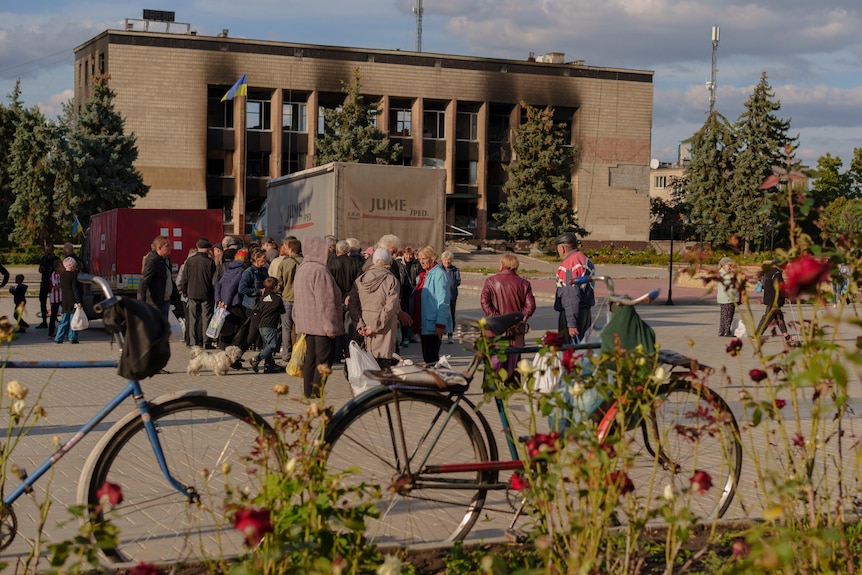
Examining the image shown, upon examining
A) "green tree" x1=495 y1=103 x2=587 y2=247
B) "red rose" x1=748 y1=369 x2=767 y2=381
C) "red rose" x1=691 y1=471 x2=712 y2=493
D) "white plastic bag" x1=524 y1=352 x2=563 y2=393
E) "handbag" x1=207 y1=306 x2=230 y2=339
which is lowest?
"handbag" x1=207 y1=306 x2=230 y2=339

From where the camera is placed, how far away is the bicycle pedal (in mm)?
4996

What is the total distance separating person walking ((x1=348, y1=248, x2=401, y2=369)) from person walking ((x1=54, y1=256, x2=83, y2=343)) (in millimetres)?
8667

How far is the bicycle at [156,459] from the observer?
4984 millimetres

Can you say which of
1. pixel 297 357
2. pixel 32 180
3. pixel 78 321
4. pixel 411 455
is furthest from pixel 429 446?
pixel 32 180

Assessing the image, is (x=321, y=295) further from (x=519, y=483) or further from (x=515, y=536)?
(x=519, y=483)

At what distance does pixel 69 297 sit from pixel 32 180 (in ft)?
137

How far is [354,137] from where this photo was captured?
66438mm

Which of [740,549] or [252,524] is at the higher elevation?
[252,524]

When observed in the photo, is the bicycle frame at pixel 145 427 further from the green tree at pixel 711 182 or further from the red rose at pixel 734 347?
the green tree at pixel 711 182

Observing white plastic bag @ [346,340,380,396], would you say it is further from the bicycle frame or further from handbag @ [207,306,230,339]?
handbag @ [207,306,230,339]

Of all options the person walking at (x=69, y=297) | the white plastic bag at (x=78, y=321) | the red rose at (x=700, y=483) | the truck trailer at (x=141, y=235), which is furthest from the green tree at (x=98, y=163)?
the red rose at (x=700, y=483)

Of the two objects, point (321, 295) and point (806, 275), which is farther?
point (321, 295)

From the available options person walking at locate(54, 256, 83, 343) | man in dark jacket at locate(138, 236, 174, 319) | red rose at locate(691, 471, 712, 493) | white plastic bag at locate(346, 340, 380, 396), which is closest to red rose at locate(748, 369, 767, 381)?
red rose at locate(691, 471, 712, 493)

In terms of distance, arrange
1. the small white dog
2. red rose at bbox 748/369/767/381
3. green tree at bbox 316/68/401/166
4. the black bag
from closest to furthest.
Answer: red rose at bbox 748/369/767/381, the black bag, the small white dog, green tree at bbox 316/68/401/166
